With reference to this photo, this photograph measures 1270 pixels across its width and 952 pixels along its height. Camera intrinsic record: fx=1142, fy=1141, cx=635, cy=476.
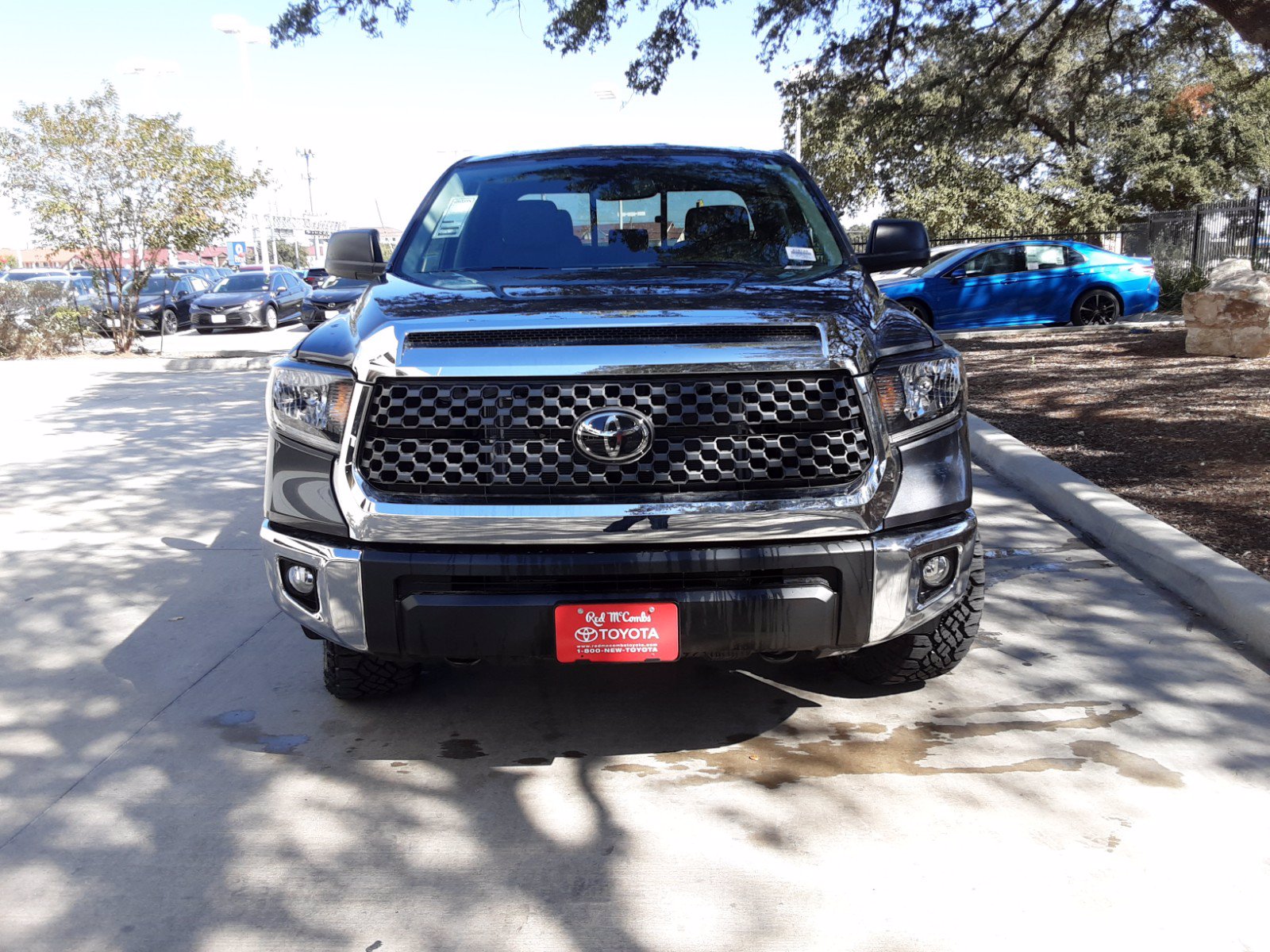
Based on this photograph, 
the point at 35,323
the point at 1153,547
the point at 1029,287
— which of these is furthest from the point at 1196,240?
the point at 35,323

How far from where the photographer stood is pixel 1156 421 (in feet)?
28.3

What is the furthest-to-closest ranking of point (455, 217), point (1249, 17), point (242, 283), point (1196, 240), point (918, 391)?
point (242, 283) → point (1196, 240) → point (1249, 17) → point (455, 217) → point (918, 391)

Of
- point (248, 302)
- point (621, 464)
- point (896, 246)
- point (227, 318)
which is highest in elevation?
point (896, 246)

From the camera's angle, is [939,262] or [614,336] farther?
[939,262]

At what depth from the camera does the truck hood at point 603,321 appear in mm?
3129

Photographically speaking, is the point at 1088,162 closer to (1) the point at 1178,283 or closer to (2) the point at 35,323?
(1) the point at 1178,283

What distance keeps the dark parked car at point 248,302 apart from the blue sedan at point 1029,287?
563 inches

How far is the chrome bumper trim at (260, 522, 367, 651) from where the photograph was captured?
10.4 ft

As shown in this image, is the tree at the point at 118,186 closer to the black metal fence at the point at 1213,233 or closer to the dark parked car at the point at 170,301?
the dark parked car at the point at 170,301

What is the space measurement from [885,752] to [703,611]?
0.90 m

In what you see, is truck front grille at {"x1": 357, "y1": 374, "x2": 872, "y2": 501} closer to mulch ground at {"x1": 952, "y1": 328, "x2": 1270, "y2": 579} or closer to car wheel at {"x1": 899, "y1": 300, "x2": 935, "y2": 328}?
mulch ground at {"x1": 952, "y1": 328, "x2": 1270, "y2": 579}

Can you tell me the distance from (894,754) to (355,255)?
2956mm

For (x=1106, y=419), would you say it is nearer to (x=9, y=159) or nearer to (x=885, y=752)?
(x=885, y=752)

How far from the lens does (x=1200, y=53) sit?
23875 millimetres
